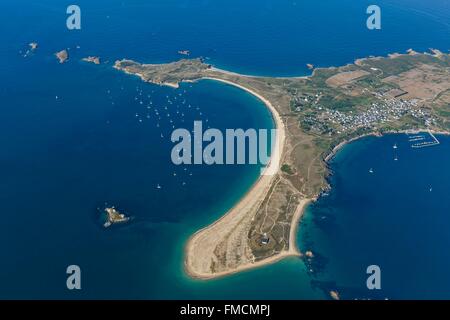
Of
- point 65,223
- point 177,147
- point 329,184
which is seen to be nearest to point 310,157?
point 329,184

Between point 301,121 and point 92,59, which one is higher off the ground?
point 92,59

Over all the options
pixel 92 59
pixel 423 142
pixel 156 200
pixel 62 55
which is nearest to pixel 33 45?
pixel 62 55

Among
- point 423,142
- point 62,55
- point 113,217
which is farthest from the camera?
point 62,55

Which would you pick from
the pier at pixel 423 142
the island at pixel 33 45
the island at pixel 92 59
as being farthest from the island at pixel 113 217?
the island at pixel 33 45

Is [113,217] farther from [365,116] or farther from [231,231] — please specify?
[365,116]

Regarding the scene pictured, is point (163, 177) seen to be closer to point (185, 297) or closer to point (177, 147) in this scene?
point (177, 147)

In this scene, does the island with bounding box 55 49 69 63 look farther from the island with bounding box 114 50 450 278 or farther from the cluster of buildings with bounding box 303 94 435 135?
the cluster of buildings with bounding box 303 94 435 135
